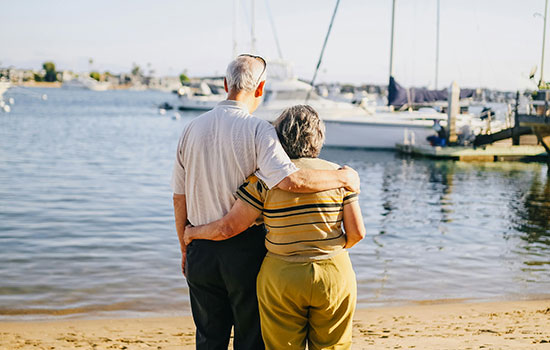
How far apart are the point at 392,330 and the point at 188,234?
3019mm

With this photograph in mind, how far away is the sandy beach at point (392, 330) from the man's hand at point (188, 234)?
2135 millimetres

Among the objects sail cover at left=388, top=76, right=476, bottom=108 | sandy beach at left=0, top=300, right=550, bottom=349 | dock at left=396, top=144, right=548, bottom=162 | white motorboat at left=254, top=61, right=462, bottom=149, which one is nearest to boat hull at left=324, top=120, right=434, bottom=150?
white motorboat at left=254, top=61, right=462, bottom=149

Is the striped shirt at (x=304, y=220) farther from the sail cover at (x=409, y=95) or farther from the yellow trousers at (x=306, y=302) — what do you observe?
the sail cover at (x=409, y=95)

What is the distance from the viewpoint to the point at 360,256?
30.1ft

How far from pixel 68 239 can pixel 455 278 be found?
635 centimetres

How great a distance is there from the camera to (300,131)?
2994mm

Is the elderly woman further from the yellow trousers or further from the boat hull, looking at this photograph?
the boat hull

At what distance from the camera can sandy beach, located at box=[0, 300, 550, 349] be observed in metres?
4.95

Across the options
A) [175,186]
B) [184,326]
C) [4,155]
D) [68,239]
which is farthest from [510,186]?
[4,155]

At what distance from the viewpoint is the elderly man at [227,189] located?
10.1 feet

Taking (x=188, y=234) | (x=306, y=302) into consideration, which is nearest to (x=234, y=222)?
(x=188, y=234)

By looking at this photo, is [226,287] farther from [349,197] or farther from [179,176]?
[349,197]

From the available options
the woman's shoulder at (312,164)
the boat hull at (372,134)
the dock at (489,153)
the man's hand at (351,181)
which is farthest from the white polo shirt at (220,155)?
the boat hull at (372,134)

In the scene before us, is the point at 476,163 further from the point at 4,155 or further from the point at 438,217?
the point at 4,155
